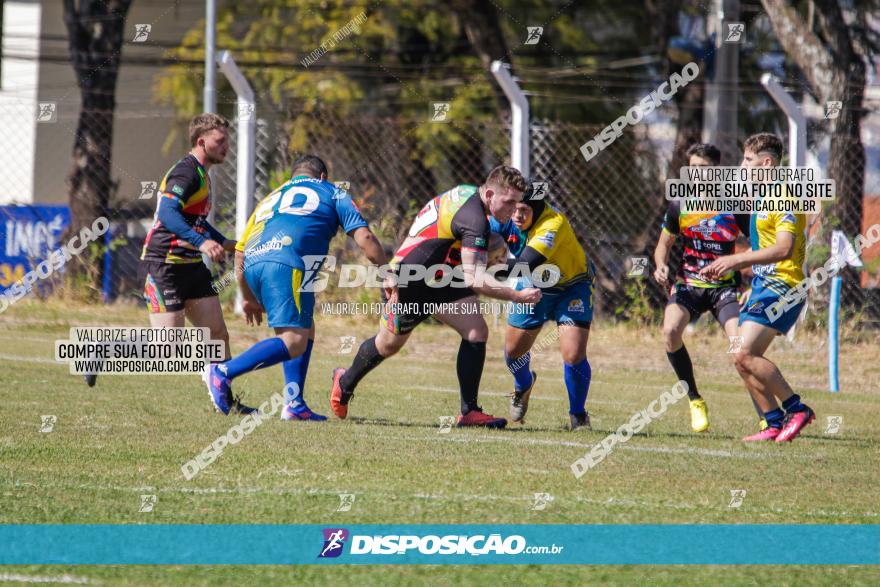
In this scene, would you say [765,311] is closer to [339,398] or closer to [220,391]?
[339,398]

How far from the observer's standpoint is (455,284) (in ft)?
30.0

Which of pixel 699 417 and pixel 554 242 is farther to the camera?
pixel 699 417

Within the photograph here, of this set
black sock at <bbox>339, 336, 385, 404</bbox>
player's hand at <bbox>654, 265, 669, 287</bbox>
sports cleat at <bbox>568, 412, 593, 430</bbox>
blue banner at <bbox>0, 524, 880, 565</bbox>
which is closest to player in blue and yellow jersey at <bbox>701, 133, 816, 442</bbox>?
player's hand at <bbox>654, 265, 669, 287</bbox>

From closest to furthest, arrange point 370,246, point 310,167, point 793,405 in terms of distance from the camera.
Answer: point 370,246 < point 793,405 < point 310,167

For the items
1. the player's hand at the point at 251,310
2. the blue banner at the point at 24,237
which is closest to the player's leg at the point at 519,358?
the player's hand at the point at 251,310

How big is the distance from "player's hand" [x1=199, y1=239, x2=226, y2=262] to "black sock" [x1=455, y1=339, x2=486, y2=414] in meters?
1.82

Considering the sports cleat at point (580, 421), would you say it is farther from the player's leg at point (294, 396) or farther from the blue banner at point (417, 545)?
the blue banner at point (417, 545)

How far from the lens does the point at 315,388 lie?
1151 centimetres

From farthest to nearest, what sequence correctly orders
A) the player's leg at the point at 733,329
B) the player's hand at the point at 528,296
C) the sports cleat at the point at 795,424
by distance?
the player's leg at the point at 733,329 → the sports cleat at the point at 795,424 → the player's hand at the point at 528,296

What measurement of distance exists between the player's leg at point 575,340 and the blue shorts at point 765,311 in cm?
121

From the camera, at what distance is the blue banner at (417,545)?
5.02 metres

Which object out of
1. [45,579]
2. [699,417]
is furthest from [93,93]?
[45,579]

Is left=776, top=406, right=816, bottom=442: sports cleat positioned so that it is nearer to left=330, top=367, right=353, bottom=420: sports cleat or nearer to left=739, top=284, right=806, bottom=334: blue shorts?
left=739, top=284, right=806, bottom=334: blue shorts

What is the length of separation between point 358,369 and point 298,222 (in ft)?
4.05
